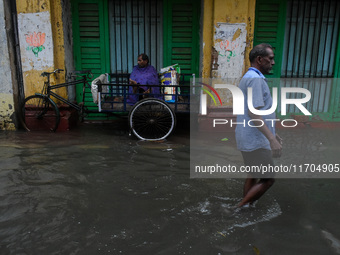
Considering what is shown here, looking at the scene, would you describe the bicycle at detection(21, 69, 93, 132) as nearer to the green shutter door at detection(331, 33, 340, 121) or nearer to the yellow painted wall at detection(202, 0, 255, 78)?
the yellow painted wall at detection(202, 0, 255, 78)

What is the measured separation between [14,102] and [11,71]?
61cm

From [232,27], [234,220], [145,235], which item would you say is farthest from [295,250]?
[232,27]

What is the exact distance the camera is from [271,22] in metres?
6.67

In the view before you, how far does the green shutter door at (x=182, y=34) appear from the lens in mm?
6680

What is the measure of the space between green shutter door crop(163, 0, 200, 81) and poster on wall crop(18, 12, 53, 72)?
7.80ft

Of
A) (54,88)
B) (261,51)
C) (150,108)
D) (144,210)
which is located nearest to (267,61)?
(261,51)

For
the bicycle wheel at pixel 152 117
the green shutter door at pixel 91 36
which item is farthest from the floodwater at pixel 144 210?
the green shutter door at pixel 91 36

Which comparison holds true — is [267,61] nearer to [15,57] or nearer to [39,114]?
[39,114]

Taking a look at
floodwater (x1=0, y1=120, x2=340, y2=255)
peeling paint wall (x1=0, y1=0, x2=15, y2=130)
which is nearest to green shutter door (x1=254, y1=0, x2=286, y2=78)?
floodwater (x1=0, y1=120, x2=340, y2=255)

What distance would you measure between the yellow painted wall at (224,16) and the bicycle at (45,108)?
2.43 meters

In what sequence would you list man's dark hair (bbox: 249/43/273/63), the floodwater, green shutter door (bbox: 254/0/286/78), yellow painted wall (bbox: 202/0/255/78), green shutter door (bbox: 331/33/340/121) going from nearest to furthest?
the floodwater, man's dark hair (bbox: 249/43/273/63), yellow painted wall (bbox: 202/0/255/78), green shutter door (bbox: 254/0/286/78), green shutter door (bbox: 331/33/340/121)

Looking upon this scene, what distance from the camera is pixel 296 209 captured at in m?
3.33

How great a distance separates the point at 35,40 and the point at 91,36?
1178mm

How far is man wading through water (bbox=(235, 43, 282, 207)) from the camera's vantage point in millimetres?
2766
